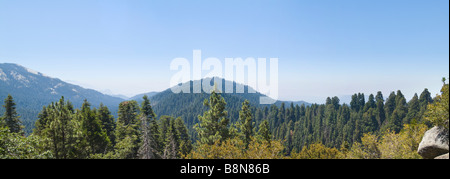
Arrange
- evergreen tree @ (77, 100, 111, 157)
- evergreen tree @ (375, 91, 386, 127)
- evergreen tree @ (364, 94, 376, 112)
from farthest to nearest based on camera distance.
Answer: evergreen tree @ (364, 94, 376, 112) → evergreen tree @ (375, 91, 386, 127) → evergreen tree @ (77, 100, 111, 157)

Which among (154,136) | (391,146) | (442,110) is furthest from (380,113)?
(154,136)

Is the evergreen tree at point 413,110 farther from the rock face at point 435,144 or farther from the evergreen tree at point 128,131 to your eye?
the evergreen tree at point 128,131

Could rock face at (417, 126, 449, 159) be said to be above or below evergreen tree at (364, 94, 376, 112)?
below

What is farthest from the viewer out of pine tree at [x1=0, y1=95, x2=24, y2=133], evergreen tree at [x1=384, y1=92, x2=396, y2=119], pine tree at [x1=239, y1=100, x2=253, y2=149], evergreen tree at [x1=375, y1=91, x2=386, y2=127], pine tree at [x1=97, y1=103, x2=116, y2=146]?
evergreen tree at [x1=375, y1=91, x2=386, y2=127]

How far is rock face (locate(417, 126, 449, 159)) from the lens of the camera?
554 inches

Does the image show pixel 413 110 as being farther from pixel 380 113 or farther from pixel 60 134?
pixel 60 134

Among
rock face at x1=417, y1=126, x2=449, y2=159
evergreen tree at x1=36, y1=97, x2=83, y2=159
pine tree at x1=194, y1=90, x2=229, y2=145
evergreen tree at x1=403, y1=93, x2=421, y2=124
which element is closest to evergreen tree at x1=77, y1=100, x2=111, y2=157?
evergreen tree at x1=36, y1=97, x2=83, y2=159

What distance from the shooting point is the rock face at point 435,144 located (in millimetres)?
14062

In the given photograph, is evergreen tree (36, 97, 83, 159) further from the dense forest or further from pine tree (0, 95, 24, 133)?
pine tree (0, 95, 24, 133)

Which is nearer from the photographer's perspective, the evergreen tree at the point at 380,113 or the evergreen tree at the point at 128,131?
the evergreen tree at the point at 128,131

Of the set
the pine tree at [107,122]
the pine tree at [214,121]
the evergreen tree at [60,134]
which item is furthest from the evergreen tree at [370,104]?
the evergreen tree at [60,134]
